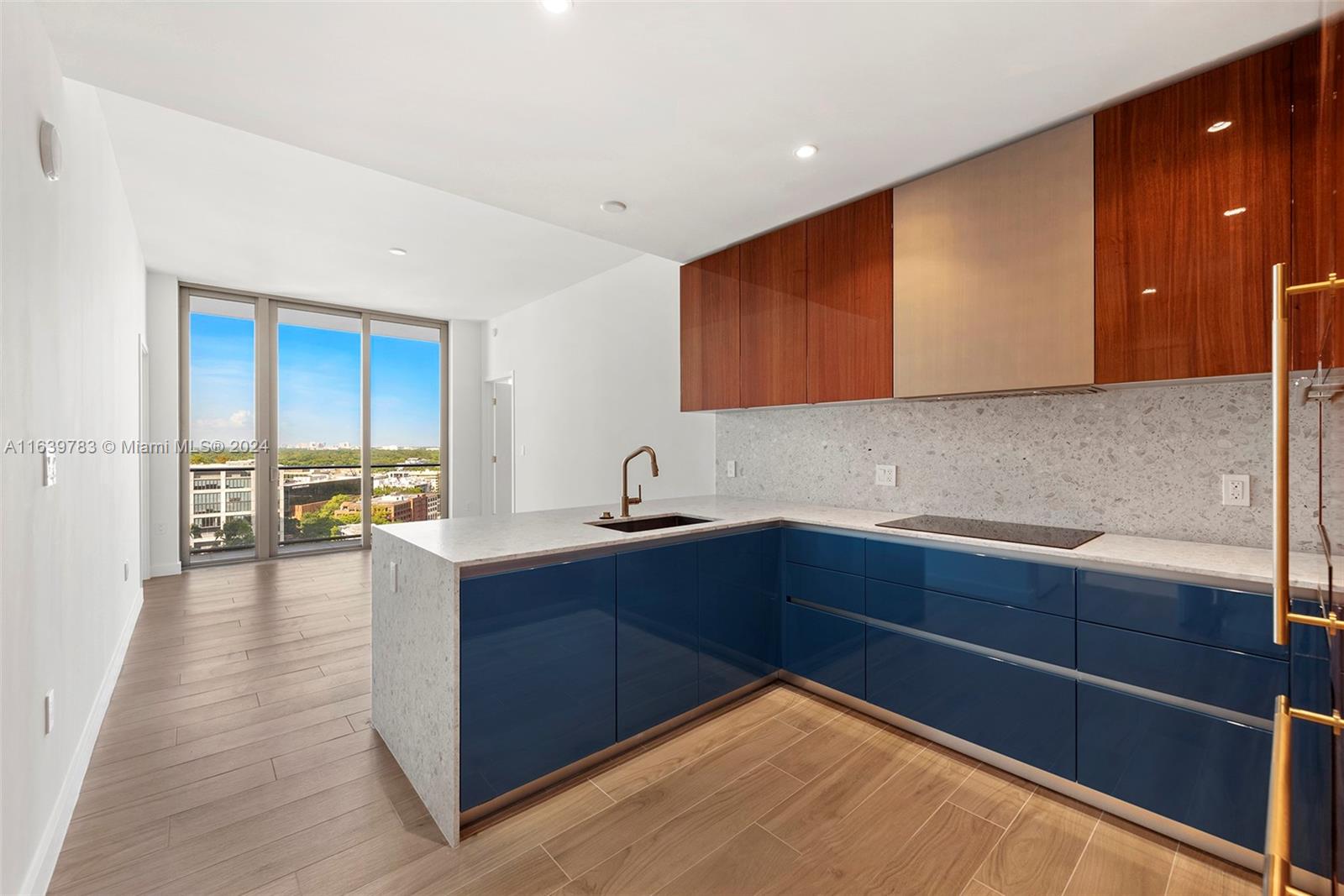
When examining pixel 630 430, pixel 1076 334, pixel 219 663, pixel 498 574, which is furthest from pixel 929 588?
pixel 219 663

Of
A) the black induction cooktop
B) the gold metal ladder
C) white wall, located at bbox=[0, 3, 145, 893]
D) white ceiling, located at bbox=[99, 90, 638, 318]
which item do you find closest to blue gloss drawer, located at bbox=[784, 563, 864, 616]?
the black induction cooktop

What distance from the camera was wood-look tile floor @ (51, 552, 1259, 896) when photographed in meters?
1.62

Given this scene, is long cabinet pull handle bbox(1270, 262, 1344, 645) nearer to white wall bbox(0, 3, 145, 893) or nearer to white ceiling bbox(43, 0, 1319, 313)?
white ceiling bbox(43, 0, 1319, 313)

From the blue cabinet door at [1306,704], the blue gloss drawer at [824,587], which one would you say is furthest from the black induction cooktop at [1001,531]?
the blue cabinet door at [1306,704]

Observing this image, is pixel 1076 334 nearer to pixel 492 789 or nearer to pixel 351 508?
pixel 492 789

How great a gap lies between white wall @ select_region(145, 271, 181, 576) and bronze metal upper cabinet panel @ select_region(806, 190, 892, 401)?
595cm

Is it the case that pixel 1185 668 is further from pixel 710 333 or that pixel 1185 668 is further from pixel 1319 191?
pixel 710 333

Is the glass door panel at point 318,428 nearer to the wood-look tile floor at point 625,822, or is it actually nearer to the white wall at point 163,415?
the white wall at point 163,415

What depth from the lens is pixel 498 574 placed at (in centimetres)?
183

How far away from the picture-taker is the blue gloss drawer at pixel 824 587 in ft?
8.25

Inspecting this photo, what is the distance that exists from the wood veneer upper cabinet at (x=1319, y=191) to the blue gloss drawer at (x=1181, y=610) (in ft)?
2.30

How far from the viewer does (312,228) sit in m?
3.97

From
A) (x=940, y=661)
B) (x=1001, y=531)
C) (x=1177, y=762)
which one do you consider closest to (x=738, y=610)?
(x=940, y=661)

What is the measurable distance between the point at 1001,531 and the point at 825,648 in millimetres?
944
